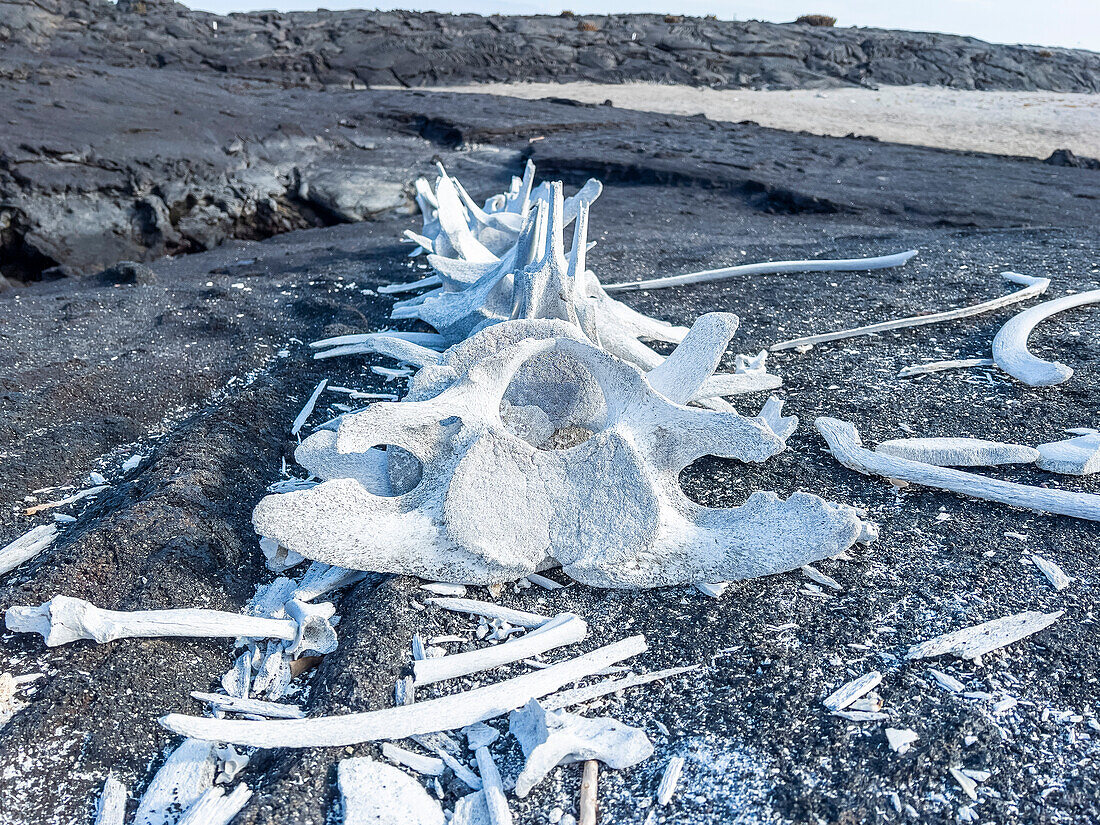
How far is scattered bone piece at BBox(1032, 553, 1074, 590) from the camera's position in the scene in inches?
73.6

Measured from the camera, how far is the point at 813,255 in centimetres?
525

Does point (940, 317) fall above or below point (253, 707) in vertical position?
above

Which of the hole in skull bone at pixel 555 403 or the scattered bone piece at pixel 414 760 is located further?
the hole in skull bone at pixel 555 403

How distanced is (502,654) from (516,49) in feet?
62.9

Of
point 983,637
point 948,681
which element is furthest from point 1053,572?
point 948,681

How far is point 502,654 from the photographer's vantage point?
168 cm

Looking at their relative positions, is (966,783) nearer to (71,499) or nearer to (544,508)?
(544,508)

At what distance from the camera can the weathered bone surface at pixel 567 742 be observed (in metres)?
1.39

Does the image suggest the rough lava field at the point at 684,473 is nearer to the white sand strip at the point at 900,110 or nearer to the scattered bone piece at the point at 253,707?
the scattered bone piece at the point at 253,707

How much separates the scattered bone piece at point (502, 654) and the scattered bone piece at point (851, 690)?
0.54m

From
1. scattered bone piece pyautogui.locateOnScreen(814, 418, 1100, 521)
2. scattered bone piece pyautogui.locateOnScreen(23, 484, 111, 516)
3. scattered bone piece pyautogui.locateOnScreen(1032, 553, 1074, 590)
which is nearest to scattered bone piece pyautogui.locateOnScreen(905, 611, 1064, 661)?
scattered bone piece pyautogui.locateOnScreen(1032, 553, 1074, 590)

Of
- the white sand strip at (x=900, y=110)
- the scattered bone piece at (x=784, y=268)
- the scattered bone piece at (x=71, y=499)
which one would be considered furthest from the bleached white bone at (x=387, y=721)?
the white sand strip at (x=900, y=110)

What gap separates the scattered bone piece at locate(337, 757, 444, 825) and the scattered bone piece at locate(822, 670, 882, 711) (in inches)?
31.0

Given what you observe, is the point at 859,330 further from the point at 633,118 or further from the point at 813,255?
the point at 633,118
